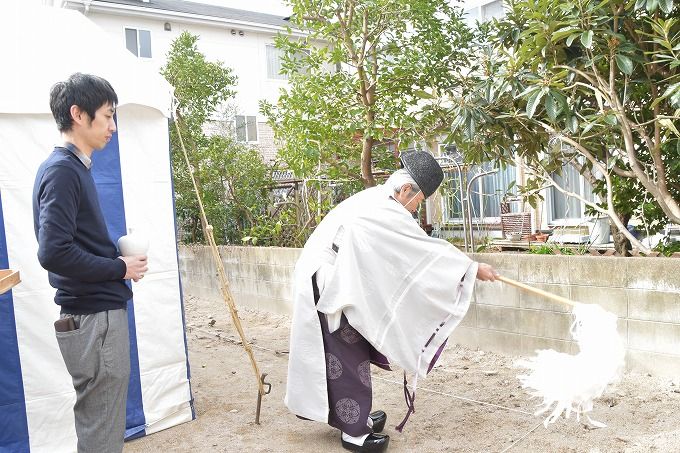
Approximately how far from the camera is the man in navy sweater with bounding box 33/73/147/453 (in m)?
2.11

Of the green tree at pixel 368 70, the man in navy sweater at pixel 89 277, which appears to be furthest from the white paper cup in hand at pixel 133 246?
the green tree at pixel 368 70

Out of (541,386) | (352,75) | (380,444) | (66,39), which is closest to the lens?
(541,386)

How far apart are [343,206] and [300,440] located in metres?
1.38

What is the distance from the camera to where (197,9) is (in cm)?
1819

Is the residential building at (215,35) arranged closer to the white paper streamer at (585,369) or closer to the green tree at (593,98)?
the green tree at (593,98)

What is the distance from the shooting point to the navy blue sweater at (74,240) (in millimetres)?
2021

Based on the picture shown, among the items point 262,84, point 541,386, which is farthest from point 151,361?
point 262,84

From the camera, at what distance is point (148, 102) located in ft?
11.2

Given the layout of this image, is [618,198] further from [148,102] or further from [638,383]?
[148,102]

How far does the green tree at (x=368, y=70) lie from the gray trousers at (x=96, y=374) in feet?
11.7

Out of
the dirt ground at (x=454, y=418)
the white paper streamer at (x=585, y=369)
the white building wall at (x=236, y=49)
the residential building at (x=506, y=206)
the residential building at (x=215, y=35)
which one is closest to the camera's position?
the white paper streamer at (x=585, y=369)

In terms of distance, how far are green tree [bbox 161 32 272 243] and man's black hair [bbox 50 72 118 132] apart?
565cm

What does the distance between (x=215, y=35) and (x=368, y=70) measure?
13.6 meters

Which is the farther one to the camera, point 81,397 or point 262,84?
point 262,84
